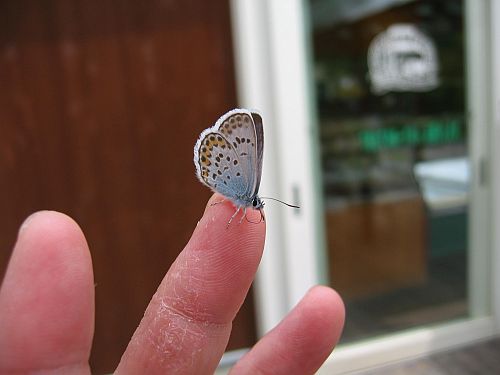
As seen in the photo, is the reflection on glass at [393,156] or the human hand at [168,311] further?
the reflection on glass at [393,156]

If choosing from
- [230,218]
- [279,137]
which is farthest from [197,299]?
[279,137]

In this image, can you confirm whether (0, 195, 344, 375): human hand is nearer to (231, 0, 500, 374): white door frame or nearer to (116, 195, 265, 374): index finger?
(116, 195, 265, 374): index finger

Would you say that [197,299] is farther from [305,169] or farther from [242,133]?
[305,169]

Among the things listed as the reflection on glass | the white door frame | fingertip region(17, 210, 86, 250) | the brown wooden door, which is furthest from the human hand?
the reflection on glass

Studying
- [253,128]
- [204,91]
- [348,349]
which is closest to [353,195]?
[348,349]

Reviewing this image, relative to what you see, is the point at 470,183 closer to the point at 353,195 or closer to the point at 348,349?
the point at 353,195

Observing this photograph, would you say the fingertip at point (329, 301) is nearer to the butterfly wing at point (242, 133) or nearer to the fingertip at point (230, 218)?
the fingertip at point (230, 218)

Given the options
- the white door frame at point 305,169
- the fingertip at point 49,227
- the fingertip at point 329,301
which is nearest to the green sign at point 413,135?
the white door frame at point 305,169
